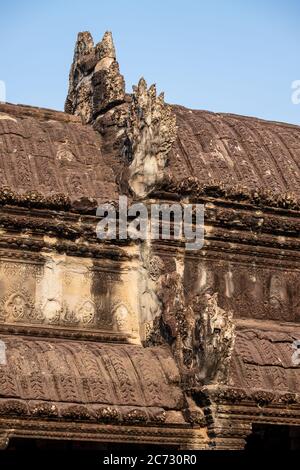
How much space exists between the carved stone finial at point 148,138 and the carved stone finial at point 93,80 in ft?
4.75

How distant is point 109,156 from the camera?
55.9 feet

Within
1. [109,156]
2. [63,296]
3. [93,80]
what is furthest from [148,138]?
[93,80]

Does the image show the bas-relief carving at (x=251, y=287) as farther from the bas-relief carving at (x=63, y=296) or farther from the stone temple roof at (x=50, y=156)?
the stone temple roof at (x=50, y=156)

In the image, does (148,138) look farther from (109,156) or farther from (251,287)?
(251,287)

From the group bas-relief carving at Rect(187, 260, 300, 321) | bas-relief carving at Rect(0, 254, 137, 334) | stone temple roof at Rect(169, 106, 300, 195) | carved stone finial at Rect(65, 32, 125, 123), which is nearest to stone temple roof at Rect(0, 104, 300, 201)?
stone temple roof at Rect(169, 106, 300, 195)

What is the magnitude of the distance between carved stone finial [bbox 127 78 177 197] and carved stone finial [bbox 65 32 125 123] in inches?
57.0

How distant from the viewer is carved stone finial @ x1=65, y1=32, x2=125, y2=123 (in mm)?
17891

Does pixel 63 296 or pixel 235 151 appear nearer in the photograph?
pixel 63 296

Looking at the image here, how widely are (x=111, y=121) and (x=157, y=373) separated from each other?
4.35 metres

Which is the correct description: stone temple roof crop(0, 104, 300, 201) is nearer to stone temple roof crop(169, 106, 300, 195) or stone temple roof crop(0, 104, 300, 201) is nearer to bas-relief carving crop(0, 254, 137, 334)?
stone temple roof crop(169, 106, 300, 195)

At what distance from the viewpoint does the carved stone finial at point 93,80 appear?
704 inches

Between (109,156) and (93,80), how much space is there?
1888 millimetres

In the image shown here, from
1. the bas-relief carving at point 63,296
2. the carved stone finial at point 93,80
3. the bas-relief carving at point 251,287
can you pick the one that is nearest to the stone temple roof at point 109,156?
the carved stone finial at point 93,80
